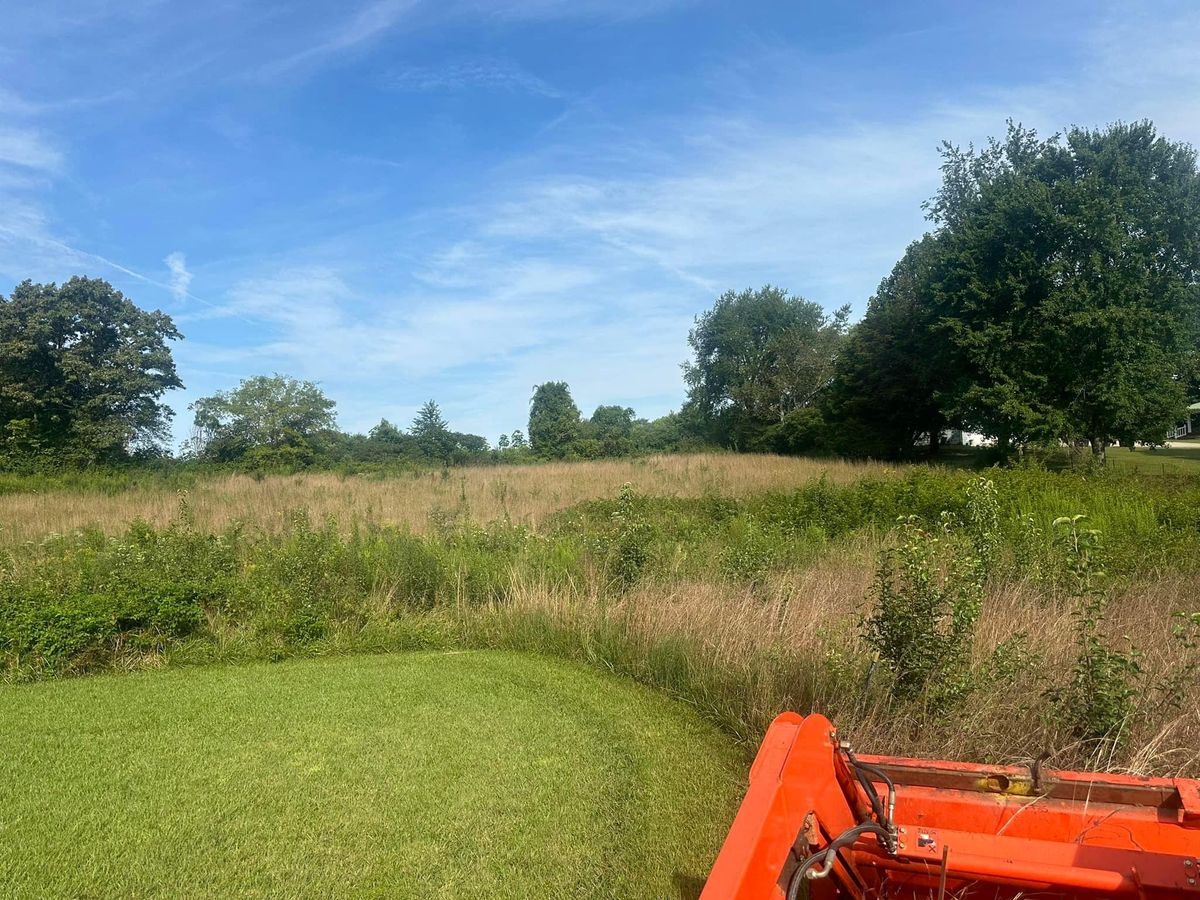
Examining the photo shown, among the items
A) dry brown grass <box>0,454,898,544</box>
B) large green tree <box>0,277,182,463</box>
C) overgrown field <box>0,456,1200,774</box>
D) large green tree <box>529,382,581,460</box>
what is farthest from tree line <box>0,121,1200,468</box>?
large green tree <box>529,382,581,460</box>

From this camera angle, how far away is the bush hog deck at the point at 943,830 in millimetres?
1980

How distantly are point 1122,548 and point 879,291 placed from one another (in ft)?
115

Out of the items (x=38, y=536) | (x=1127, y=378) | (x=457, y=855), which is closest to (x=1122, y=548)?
(x=457, y=855)

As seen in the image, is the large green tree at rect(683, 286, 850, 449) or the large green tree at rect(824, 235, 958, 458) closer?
the large green tree at rect(824, 235, 958, 458)

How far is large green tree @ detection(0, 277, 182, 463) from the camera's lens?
27844 millimetres

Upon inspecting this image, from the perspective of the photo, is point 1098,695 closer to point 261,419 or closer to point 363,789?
point 363,789

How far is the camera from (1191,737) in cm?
398

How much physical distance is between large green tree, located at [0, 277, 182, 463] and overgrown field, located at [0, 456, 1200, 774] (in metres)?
16.8

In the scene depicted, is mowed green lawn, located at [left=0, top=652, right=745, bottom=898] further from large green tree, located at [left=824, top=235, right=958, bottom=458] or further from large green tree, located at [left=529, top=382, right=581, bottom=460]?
large green tree, located at [left=529, top=382, right=581, bottom=460]

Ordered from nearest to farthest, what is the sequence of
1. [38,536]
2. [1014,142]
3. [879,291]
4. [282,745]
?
[282,745] → [38,536] → [1014,142] → [879,291]

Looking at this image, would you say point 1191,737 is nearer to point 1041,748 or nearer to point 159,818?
point 1041,748

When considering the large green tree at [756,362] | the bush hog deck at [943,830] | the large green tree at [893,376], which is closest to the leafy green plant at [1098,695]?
the bush hog deck at [943,830]

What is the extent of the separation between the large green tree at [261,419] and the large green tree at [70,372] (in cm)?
547

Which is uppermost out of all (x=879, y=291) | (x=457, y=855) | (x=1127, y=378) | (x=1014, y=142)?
(x=1014, y=142)
